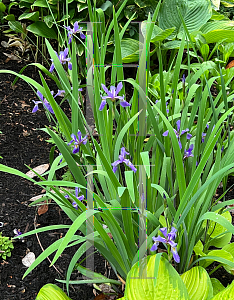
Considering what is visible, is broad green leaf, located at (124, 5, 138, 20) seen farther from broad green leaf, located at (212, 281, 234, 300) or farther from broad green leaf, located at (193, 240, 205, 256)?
broad green leaf, located at (212, 281, 234, 300)

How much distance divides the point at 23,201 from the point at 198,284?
973mm

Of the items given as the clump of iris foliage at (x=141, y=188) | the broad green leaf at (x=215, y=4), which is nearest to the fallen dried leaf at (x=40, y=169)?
the clump of iris foliage at (x=141, y=188)

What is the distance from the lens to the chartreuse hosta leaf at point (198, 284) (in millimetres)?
996

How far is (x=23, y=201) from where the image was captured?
5.43 feet

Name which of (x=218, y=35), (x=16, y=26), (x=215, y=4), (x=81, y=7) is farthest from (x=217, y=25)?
(x=16, y=26)

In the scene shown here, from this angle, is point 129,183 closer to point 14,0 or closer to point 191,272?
point 191,272

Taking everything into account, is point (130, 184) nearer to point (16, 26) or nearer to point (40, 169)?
point (40, 169)

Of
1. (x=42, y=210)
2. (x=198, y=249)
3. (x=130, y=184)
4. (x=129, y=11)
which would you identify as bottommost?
(x=42, y=210)

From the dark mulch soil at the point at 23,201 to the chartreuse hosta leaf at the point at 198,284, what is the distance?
1.00 feet

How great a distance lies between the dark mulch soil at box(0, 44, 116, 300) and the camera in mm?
1310

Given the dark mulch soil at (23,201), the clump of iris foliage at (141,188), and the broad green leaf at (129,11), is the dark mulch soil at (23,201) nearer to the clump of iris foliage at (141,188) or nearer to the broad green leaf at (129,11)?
the clump of iris foliage at (141,188)

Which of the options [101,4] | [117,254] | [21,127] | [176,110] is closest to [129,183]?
[117,254]

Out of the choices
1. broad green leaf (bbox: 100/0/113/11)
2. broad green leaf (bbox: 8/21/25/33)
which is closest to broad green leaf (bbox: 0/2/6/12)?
broad green leaf (bbox: 8/21/25/33)

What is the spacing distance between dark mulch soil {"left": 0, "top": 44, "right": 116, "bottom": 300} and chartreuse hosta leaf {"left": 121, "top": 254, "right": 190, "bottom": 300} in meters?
0.35
